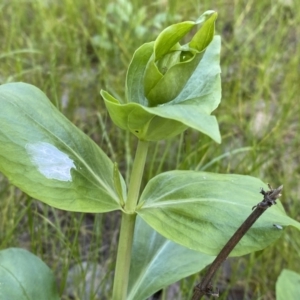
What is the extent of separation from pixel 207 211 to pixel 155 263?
0.22m

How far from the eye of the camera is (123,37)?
63.5 inches

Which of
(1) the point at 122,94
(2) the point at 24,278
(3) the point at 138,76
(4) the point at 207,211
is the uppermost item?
(1) the point at 122,94

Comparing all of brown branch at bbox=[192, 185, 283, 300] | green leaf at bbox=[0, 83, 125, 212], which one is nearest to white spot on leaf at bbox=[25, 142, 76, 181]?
green leaf at bbox=[0, 83, 125, 212]

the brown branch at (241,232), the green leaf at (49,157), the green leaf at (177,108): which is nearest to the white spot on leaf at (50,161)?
the green leaf at (49,157)

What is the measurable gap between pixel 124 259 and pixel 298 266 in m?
0.56

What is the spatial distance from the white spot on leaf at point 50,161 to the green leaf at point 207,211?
0.12 meters

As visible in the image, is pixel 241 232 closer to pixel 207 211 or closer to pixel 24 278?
pixel 207 211

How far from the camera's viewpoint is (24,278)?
0.74 metres

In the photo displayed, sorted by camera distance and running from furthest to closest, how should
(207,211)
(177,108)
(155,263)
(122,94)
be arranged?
(122,94) → (155,263) → (207,211) → (177,108)

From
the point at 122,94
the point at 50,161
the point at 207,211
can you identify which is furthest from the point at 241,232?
the point at 122,94

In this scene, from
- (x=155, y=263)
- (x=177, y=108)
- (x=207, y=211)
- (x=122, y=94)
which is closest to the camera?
(x=177, y=108)

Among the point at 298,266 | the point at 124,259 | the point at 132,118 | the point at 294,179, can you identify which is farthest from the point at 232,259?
the point at 132,118

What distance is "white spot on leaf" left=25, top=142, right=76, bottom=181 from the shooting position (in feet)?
2.12

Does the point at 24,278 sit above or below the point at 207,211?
below
